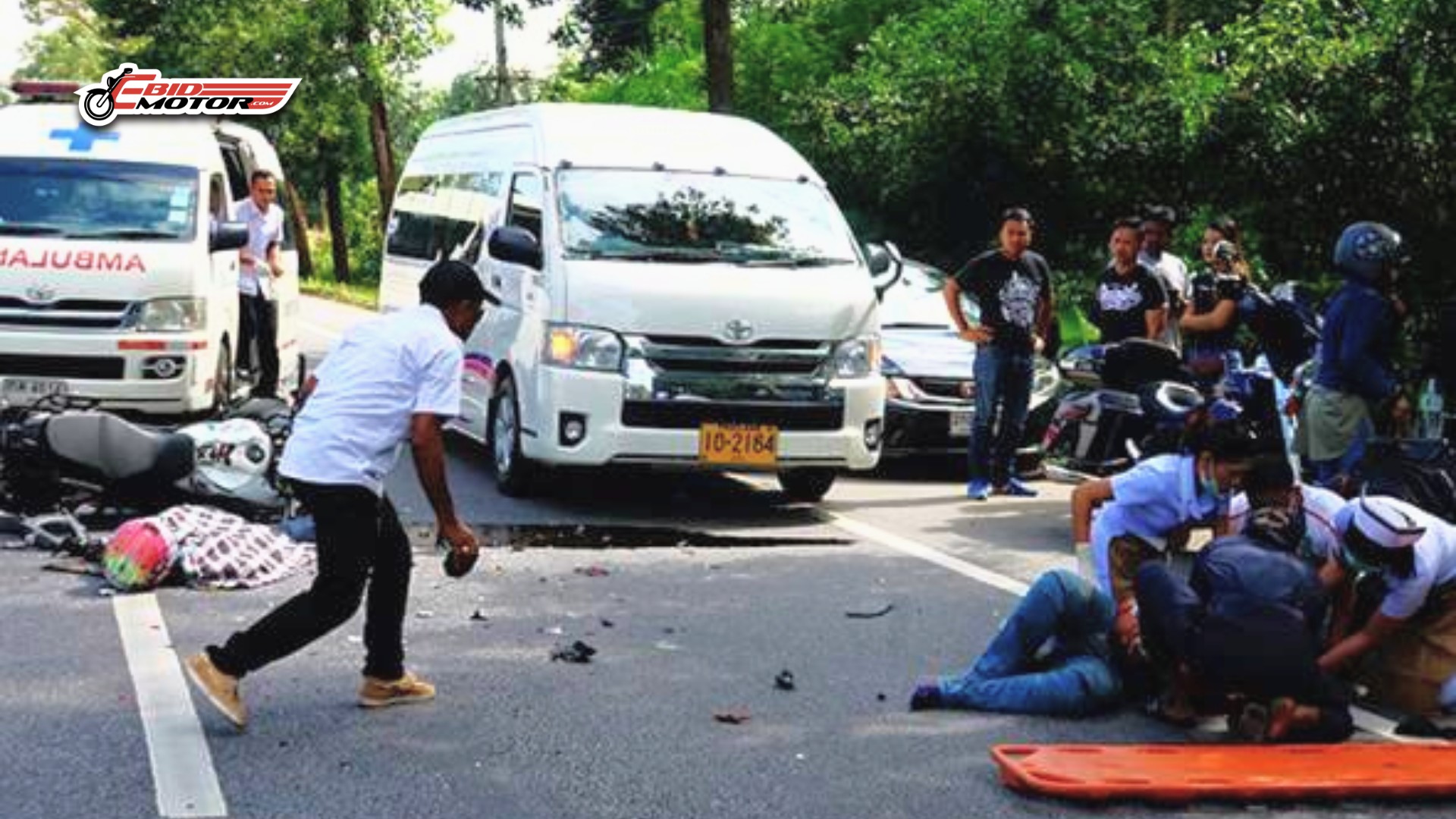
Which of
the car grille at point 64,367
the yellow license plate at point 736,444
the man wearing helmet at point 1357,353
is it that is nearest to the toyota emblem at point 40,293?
the car grille at point 64,367

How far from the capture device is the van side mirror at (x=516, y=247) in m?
9.98

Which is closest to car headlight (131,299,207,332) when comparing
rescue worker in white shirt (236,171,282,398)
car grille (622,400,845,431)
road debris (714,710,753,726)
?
rescue worker in white shirt (236,171,282,398)

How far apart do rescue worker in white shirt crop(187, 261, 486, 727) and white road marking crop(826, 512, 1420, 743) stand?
10.3 ft

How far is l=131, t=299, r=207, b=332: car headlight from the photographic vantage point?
11.2 metres

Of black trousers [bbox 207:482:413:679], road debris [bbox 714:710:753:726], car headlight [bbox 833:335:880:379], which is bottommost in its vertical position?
Answer: road debris [bbox 714:710:753:726]

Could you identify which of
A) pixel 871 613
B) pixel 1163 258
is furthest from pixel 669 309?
pixel 1163 258

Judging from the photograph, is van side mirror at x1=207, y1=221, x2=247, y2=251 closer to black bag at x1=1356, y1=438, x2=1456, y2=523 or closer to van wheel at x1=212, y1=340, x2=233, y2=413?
van wheel at x1=212, y1=340, x2=233, y2=413

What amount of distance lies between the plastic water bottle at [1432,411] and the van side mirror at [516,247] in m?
4.77

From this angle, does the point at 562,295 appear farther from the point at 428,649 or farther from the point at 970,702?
the point at 970,702

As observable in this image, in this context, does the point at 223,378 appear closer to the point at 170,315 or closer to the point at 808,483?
the point at 170,315

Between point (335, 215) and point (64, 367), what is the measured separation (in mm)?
35800

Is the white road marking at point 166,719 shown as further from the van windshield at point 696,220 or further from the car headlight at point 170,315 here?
the car headlight at point 170,315

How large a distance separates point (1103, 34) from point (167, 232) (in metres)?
10.9

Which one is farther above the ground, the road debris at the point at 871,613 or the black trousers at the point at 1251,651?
the black trousers at the point at 1251,651
